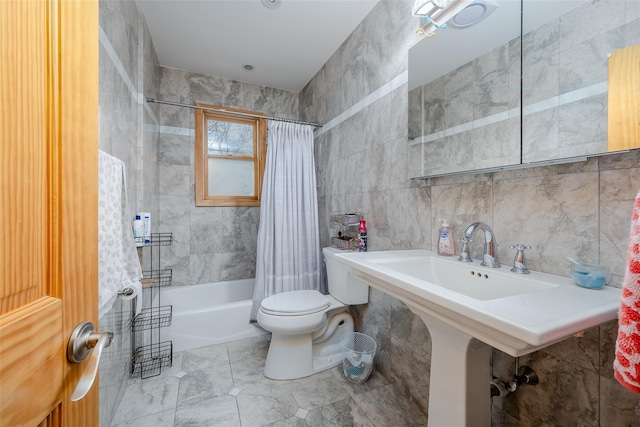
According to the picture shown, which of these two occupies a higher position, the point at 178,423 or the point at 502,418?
the point at 502,418

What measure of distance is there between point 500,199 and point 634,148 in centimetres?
41

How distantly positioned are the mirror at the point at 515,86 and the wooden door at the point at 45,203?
50.6 inches

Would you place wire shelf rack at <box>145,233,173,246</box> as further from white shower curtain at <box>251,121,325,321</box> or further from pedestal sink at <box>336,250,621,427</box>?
pedestal sink at <box>336,250,621,427</box>

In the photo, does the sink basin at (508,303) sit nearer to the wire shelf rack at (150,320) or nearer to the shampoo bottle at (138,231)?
the shampoo bottle at (138,231)

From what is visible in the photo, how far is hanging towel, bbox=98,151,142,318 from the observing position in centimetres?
109

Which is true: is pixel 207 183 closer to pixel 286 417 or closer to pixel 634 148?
pixel 286 417

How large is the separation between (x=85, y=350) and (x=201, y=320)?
6.11ft

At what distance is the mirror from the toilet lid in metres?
1.05

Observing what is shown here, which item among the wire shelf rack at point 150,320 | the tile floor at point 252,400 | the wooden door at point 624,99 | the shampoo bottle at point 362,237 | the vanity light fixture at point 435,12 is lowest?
the tile floor at point 252,400

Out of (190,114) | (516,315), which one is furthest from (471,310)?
(190,114)

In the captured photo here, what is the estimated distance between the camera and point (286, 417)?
141 cm

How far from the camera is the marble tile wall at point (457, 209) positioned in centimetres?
80

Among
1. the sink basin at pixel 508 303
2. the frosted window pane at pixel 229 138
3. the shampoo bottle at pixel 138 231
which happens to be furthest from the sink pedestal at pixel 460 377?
the frosted window pane at pixel 229 138

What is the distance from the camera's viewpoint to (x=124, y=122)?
159 cm
